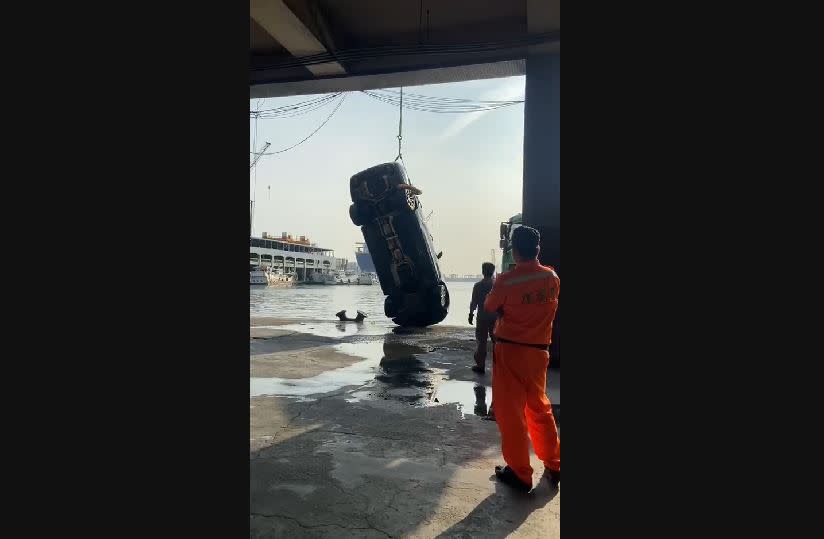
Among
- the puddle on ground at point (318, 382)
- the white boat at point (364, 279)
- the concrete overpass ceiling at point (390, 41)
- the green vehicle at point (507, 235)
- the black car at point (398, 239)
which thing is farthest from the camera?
the white boat at point (364, 279)

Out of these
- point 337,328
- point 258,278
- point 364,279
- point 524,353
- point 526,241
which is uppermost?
point 526,241

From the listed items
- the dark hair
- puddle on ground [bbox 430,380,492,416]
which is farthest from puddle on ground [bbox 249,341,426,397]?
the dark hair

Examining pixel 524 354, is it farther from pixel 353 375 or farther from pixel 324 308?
pixel 324 308

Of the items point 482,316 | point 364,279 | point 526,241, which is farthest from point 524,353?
point 364,279

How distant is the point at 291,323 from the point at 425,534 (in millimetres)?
9247

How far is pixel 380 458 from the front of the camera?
287 cm

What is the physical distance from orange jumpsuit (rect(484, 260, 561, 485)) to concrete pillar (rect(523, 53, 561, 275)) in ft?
11.5

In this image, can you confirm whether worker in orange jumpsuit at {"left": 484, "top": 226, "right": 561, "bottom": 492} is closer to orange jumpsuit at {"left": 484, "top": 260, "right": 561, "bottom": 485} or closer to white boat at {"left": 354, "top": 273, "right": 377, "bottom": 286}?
orange jumpsuit at {"left": 484, "top": 260, "right": 561, "bottom": 485}

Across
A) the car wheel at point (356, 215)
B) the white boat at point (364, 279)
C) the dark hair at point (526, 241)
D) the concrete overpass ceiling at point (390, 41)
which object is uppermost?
the concrete overpass ceiling at point (390, 41)

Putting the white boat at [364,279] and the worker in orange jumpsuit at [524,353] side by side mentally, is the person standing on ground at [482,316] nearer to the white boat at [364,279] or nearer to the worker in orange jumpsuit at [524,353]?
the worker in orange jumpsuit at [524,353]

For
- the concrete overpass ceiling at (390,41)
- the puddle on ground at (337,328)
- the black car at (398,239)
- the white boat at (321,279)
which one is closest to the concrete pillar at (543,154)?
the concrete overpass ceiling at (390,41)

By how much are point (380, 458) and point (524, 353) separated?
3.88 ft

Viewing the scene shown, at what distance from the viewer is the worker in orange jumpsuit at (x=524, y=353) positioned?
2629mm

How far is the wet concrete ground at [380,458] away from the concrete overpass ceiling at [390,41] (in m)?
4.87
